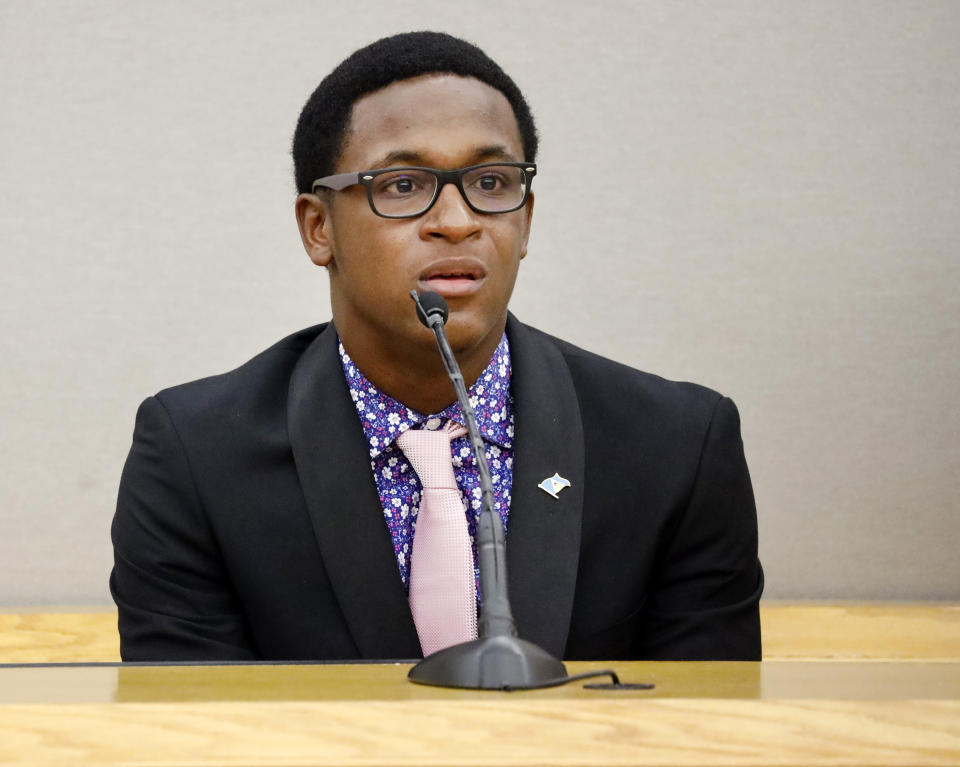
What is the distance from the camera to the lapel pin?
1477 millimetres

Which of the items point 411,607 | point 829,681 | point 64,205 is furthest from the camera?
point 64,205

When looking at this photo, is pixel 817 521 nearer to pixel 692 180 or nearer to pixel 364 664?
pixel 692 180

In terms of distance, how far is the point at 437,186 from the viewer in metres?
1.43

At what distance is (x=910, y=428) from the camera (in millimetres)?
2314

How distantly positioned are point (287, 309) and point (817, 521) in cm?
99

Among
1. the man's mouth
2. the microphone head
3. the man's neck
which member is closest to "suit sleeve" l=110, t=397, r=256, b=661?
the man's neck

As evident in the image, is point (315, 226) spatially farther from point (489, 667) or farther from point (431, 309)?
point (489, 667)

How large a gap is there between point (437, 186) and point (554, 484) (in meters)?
0.35

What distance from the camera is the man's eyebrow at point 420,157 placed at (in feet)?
4.76

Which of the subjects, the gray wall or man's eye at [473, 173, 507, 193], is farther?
the gray wall

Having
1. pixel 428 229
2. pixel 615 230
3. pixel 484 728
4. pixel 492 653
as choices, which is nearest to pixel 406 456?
pixel 428 229

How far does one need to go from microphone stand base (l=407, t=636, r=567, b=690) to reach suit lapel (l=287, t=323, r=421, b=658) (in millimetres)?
511

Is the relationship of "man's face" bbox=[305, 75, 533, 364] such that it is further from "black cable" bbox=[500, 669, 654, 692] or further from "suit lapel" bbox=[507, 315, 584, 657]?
"black cable" bbox=[500, 669, 654, 692]

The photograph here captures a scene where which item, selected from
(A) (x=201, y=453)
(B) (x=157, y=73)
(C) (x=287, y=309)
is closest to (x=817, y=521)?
(C) (x=287, y=309)
